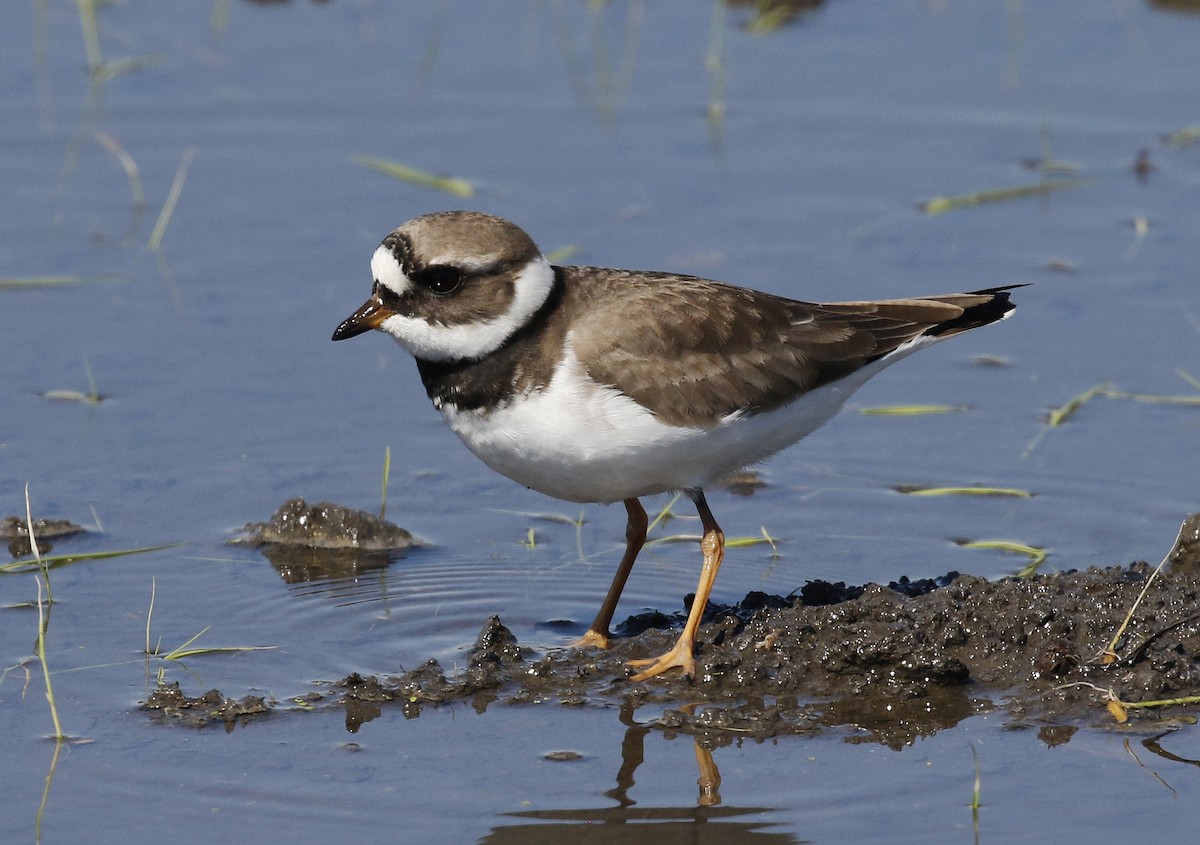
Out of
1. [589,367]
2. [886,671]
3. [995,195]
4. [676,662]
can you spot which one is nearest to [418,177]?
[995,195]

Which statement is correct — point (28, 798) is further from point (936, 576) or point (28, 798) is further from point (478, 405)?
point (936, 576)

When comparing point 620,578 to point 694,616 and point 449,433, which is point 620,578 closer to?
point 694,616

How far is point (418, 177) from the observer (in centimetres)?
1001

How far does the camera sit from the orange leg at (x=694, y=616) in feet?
19.9

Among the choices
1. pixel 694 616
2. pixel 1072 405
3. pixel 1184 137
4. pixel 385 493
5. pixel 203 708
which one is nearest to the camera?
pixel 203 708

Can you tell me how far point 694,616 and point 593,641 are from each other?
1.41 ft

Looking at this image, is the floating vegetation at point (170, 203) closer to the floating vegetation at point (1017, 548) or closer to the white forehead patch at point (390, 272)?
the white forehead patch at point (390, 272)

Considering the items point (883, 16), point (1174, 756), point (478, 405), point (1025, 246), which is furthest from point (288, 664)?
point (883, 16)

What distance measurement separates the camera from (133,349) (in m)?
8.64

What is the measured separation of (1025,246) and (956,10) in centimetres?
346

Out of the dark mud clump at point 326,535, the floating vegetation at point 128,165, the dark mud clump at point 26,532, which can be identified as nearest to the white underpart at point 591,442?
the dark mud clump at point 326,535

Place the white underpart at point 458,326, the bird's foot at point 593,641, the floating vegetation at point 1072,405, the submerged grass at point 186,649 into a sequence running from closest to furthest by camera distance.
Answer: the white underpart at point 458,326 → the submerged grass at point 186,649 → the bird's foot at point 593,641 → the floating vegetation at point 1072,405

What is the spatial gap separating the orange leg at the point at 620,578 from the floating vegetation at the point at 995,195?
3832 mm

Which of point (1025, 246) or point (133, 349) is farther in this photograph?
point (1025, 246)
